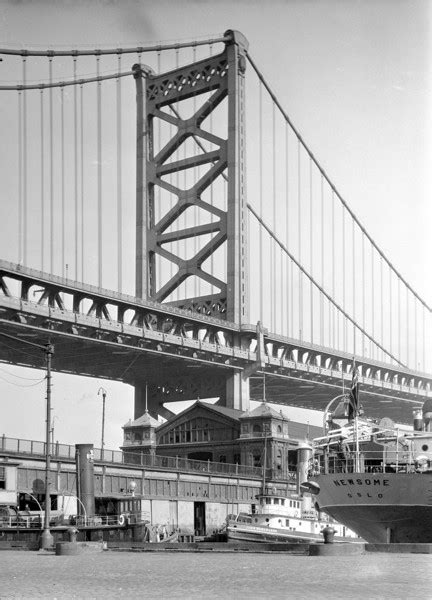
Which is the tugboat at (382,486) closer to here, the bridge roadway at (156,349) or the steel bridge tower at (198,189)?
the bridge roadway at (156,349)

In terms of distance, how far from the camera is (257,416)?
3939 inches

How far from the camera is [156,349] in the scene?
10700 centimetres

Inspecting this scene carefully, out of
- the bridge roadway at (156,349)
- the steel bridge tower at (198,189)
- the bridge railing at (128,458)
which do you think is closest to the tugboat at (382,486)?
the bridge railing at (128,458)

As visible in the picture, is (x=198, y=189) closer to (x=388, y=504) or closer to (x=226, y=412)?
(x=226, y=412)

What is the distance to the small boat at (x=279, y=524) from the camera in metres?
60.1

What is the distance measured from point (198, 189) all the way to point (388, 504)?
70.7 meters

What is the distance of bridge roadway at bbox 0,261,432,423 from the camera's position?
306ft

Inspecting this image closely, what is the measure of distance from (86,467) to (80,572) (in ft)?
109

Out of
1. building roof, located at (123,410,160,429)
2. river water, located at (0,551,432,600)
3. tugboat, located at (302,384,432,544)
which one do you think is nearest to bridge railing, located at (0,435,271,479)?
building roof, located at (123,410,160,429)

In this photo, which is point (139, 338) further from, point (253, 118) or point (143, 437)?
point (253, 118)

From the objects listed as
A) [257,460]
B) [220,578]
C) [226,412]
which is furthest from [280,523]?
[220,578]

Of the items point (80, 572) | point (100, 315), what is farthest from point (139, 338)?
point (80, 572)

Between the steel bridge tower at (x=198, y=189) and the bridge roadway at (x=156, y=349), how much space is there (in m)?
2.22

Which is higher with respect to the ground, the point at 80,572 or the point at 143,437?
the point at 143,437
